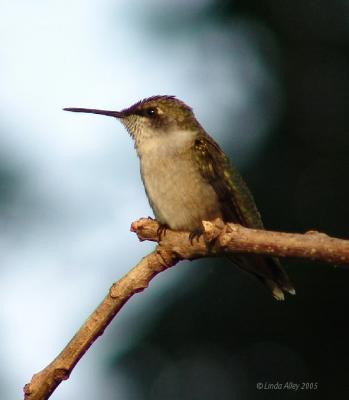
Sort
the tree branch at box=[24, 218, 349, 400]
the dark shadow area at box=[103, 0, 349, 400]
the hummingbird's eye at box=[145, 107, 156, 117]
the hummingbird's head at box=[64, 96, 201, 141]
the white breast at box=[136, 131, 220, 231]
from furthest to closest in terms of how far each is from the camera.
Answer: the dark shadow area at box=[103, 0, 349, 400] → the hummingbird's eye at box=[145, 107, 156, 117] → the hummingbird's head at box=[64, 96, 201, 141] → the white breast at box=[136, 131, 220, 231] → the tree branch at box=[24, 218, 349, 400]

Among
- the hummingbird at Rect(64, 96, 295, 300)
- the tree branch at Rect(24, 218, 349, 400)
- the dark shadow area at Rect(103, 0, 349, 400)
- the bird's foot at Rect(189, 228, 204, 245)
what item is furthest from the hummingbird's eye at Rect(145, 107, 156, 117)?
the tree branch at Rect(24, 218, 349, 400)

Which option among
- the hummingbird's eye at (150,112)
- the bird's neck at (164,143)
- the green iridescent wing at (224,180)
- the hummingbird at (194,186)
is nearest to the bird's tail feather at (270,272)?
Answer: the hummingbird at (194,186)

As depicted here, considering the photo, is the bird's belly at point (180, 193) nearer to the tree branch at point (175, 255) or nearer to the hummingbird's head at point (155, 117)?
the hummingbird's head at point (155, 117)

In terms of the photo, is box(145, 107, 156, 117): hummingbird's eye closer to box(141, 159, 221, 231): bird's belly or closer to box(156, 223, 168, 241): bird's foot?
box(141, 159, 221, 231): bird's belly

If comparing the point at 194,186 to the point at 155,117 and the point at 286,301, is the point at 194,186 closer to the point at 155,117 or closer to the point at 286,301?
the point at 155,117

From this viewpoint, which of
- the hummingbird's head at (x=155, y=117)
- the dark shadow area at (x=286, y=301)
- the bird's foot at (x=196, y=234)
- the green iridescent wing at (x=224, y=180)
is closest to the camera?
the bird's foot at (x=196, y=234)

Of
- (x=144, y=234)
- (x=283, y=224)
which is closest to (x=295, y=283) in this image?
(x=283, y=224)

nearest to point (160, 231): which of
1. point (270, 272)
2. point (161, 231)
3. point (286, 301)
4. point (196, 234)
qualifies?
point (161, 231)

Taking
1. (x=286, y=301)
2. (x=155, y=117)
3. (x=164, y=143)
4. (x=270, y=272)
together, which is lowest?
(x=286, y=301)
